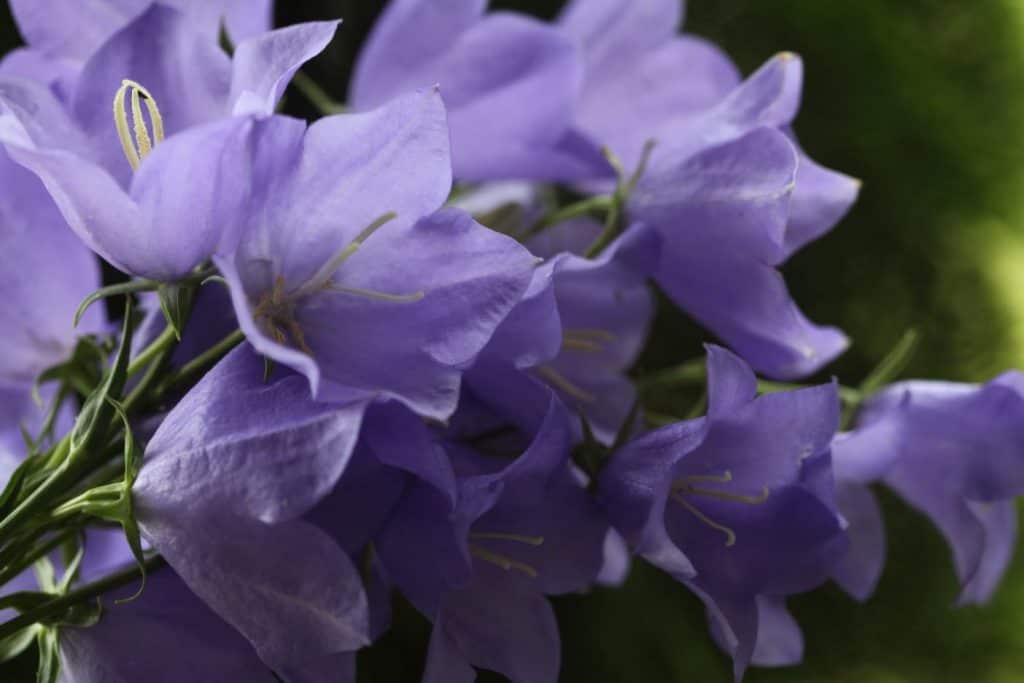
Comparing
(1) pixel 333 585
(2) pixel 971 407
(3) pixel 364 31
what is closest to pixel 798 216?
(2) pixel 971 407

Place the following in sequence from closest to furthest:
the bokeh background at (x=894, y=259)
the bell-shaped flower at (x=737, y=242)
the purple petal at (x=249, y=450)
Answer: the purple petal at (x=249, y=450), the bell-shaped flower at (x=737, y=242), the bokeh background at (x=894, y=259)

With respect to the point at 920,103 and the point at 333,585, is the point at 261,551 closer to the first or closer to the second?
the point at 333,585

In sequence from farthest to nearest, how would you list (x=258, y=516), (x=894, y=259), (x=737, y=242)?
1. (x=894, y=259)
2. (x=737, y=242)
3. (x=258, y=516)

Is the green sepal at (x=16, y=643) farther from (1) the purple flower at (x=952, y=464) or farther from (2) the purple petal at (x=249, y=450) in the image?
(1) the purple flower at (x=952, y=464)

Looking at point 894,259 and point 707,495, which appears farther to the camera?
point 894,259

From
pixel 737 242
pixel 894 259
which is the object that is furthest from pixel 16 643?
pixel 894 259

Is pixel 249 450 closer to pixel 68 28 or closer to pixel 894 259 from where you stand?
pixel 68 28

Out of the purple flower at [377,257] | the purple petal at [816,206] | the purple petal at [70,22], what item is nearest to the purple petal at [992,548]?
the purple petal at [816,206]
